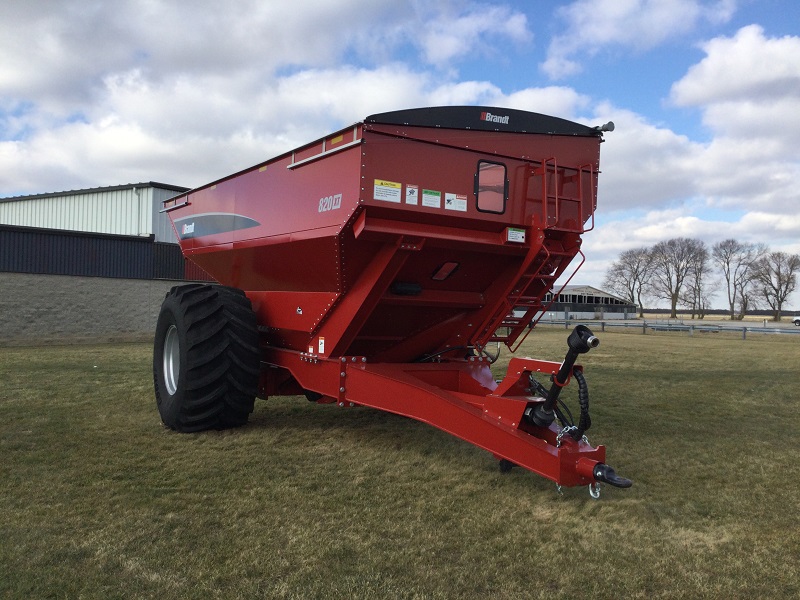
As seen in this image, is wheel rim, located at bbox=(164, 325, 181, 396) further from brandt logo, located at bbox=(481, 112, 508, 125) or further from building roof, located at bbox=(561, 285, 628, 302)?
building roof, located at bbox=(561, 285, 628, 302)

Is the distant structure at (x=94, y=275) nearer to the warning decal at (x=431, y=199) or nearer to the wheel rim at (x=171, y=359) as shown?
the wheel rim at (x=171, y=359)

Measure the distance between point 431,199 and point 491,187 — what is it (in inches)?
22.8

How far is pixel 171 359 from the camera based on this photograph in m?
6.65

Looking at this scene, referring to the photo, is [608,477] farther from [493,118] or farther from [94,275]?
[94,275]

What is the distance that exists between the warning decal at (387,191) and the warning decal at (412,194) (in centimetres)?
6

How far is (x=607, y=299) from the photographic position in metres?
62.4

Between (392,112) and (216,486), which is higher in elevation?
(392,112)

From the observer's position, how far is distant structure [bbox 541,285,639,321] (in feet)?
166

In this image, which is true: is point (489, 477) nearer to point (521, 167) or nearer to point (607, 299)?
point (521, 167)

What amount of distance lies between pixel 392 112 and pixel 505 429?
2406mm

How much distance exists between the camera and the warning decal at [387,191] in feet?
14.9

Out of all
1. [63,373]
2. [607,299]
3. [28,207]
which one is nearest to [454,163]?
[63,373]

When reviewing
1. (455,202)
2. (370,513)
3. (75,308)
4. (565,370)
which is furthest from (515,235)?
(75,308)

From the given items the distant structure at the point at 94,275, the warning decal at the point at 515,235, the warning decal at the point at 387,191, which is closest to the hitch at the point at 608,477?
the warning decal at the point at 515,235
